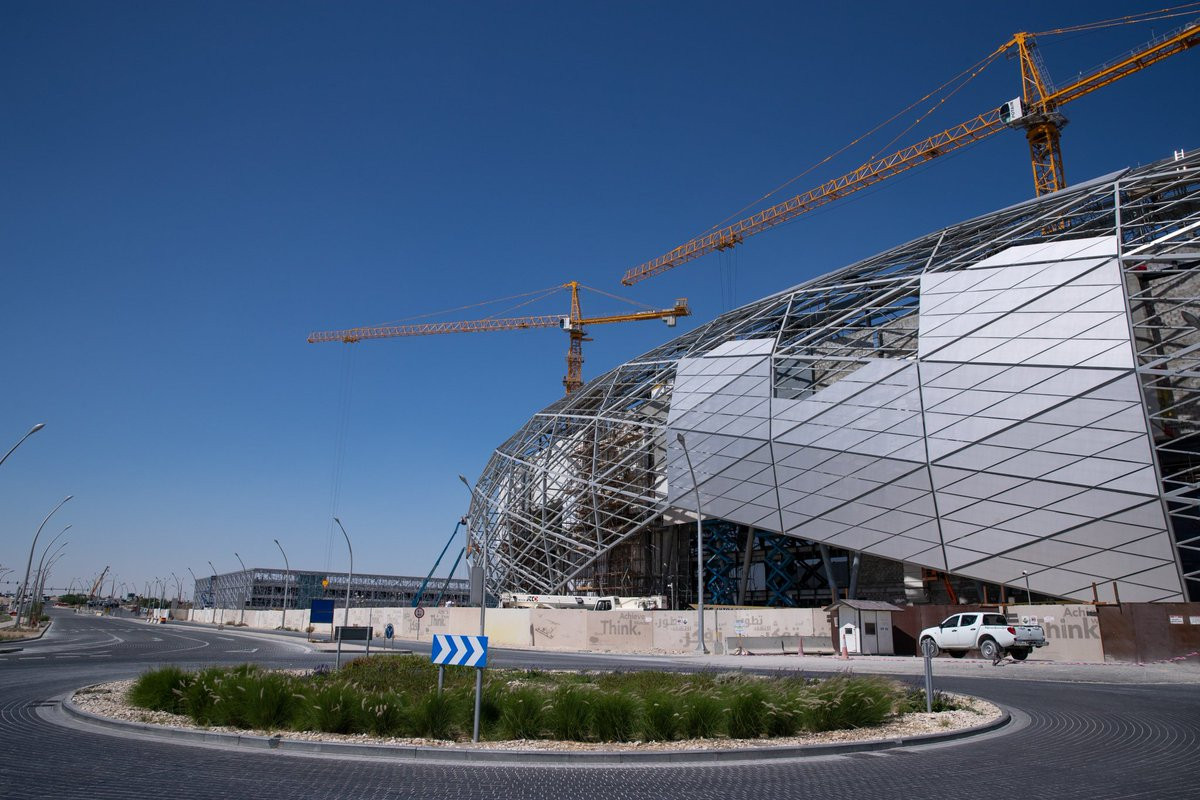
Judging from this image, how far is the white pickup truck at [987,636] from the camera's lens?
26.1 metres

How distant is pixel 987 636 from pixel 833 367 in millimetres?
14750

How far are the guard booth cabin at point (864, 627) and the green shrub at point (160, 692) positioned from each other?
2586 centimetres

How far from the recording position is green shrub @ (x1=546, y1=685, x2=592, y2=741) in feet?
36.9

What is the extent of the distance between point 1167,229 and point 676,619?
26.5 meters

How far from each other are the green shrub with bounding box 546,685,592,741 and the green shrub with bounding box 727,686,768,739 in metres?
2.08

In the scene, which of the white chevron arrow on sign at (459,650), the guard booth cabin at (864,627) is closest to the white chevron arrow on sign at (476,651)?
the white chevron arrow on sign at (459,650)

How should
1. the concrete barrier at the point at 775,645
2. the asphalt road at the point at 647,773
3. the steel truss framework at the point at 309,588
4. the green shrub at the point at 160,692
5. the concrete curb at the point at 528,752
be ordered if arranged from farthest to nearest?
the steel truss framework at the point at 309,588, the concrete barrier at the point at 775,645, the green shrub at the point at 160,692, the concrete curb at the point at 528,752, the asphalt road at the point at 647,773

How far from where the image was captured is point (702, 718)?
37.6 feet

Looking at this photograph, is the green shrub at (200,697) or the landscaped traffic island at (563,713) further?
the green shrub at (200,697)

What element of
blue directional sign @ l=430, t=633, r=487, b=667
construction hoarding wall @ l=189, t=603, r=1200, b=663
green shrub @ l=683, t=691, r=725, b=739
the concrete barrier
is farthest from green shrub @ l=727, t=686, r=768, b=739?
the concrete barrier

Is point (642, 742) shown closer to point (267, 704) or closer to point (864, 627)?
point (267, 704)

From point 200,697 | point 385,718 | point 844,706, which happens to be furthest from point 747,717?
point 200,697

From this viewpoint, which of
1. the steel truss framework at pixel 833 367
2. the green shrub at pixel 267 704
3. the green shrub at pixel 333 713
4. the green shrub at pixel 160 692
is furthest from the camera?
the steel truss framework at pixel 833 367

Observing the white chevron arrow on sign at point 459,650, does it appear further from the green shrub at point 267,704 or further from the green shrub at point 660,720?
the green shrub at point 267,704
